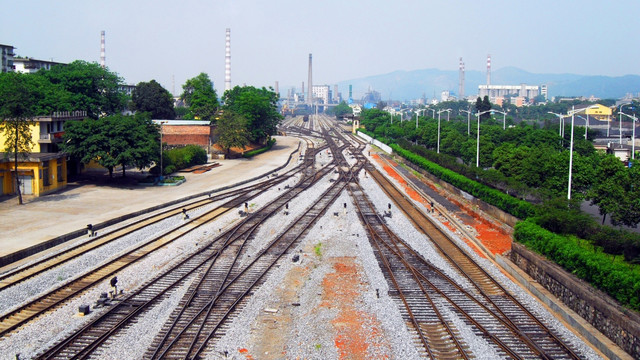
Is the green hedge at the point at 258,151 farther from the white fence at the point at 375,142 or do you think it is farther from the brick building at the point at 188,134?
the white fence at the point at 375,142

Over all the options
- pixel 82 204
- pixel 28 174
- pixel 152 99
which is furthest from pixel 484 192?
pixel 152 99

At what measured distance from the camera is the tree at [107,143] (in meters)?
34.2

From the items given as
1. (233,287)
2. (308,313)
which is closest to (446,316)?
(308,313)

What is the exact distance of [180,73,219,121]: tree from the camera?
73.7 meters

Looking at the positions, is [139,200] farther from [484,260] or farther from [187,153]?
[484,260]

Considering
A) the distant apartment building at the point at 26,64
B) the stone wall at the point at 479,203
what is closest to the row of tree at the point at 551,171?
the stone wall at the point at 479,203

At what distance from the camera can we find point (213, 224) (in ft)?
87.4

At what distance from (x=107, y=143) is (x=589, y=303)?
29711 millimetres

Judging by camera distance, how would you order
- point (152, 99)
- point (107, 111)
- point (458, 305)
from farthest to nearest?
point (152, 99), point (107, 111), point (458, 305)

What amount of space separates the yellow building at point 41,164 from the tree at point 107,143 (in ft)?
4.08

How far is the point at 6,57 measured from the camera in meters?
91.3

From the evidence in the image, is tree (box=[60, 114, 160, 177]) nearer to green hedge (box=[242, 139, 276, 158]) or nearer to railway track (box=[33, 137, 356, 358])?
railway track (box=[33, 137, 356, 358])

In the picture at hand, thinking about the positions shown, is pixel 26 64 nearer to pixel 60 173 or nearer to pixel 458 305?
pixel 60 173

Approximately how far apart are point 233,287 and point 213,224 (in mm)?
9913
